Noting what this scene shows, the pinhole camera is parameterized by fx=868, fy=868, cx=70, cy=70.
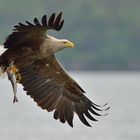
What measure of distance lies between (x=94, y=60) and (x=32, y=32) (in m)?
61.8

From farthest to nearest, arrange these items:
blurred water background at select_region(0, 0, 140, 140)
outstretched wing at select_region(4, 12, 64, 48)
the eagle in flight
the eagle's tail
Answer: blurred water background at select_region(0, 0, 140, 140) < the eagle's tail < the eagle in flight < outstretched wing at select_region(4, 12, 64, 48)

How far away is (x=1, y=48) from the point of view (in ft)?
49.4

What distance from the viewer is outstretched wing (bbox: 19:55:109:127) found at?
1515 cm

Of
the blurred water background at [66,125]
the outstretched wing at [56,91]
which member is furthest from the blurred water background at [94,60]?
the outstretched wing at [56,91]

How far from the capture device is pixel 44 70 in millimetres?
15375

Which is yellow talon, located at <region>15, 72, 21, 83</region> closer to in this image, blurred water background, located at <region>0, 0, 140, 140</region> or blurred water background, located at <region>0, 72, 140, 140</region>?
blurred water background, located at <region>0, 72, 140, 140</region>

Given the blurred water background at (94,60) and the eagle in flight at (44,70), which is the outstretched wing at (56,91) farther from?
the blurred water background at (94,60)

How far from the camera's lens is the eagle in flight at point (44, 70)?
14273mm

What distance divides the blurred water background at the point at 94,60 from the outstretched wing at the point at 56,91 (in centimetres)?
1767

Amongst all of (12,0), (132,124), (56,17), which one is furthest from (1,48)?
(12,0)

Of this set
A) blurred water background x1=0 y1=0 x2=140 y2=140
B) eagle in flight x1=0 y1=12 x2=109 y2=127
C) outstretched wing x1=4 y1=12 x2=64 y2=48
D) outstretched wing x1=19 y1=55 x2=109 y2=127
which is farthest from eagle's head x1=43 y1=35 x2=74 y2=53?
blurred water background x1=0 y1=0 x2=140 y2=140

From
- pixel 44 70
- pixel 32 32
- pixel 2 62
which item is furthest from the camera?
pixel 44 70

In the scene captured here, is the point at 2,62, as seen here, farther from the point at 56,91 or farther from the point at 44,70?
the point at 56,91

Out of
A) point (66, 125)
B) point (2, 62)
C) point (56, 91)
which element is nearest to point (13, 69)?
point (2, 62)
